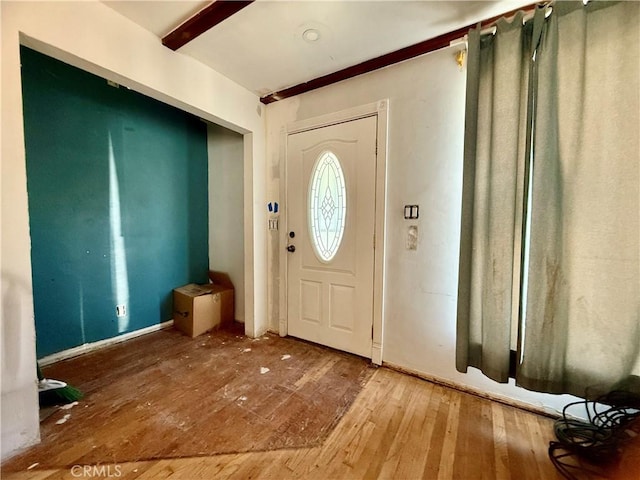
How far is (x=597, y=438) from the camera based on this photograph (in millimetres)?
1288

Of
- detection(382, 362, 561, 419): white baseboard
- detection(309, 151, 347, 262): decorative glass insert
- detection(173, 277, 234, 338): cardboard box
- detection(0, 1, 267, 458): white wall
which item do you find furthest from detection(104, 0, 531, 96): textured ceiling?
detection(382, 362, 561, 419): white baseboard

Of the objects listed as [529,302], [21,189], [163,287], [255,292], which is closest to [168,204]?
[163,287]

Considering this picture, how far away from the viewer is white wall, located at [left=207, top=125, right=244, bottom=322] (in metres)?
2.94

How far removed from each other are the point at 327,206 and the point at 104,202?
2076 millimetres

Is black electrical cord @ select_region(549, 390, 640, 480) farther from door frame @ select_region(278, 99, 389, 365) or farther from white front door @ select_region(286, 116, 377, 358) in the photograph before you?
white front door @ select_region(286, 116, 377, 358)

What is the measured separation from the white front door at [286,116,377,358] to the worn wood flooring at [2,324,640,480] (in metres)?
0.73

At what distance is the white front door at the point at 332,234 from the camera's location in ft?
7.08

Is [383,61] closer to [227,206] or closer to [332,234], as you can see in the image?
[332,234]

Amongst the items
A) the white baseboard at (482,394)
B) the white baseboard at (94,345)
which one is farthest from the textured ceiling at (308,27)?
the white baseboard at (94,345)

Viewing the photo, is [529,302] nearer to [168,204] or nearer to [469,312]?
[469,312]

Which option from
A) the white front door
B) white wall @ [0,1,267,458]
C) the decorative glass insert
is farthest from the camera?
the decorative glass insert

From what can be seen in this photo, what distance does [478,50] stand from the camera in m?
1.51

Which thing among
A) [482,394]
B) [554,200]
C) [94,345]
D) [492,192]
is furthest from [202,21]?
[482,394]

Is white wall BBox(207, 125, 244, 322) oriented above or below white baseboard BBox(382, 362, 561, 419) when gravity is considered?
above
